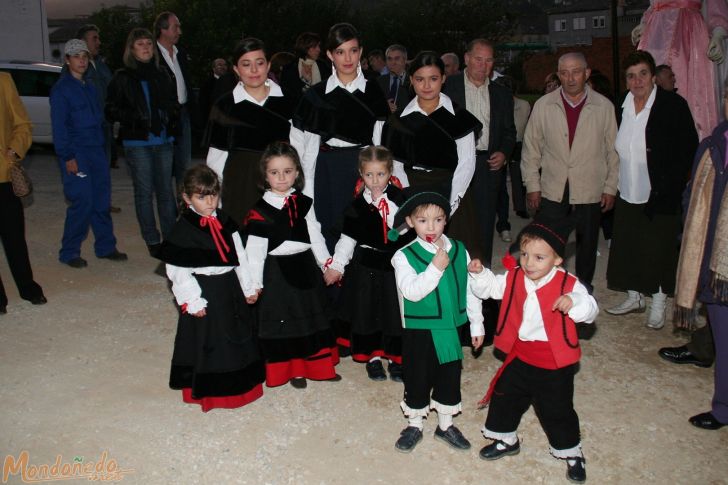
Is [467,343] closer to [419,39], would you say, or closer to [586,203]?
[586,203]

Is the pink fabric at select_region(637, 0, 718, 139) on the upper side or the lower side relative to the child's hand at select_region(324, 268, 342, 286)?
upper

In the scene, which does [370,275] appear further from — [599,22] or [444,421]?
[599,22]

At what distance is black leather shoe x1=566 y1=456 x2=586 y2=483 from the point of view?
3.47m

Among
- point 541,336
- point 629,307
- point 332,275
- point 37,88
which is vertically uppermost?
point 37,88

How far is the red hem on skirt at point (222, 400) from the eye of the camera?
4.22 meters

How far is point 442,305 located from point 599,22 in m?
96.6

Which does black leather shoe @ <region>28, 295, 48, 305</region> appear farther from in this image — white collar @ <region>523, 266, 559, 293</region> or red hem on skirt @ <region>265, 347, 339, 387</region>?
white collar @ <region>523, 266, 559, 293</region>

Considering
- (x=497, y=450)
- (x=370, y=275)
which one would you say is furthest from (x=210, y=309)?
(x=497, y=450)

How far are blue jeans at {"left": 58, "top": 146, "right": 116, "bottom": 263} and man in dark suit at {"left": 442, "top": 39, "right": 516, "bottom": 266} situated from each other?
3.83 metres

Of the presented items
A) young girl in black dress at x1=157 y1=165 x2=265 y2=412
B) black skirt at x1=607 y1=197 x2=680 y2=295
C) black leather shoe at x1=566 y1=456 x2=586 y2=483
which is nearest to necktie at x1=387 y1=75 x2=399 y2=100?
black skirt at x1=607 y1=197 x2=680 y2=295

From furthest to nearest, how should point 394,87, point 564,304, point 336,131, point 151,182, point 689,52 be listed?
point 394,87, point 151,182, point 689,52, point 336,131, point 564,304

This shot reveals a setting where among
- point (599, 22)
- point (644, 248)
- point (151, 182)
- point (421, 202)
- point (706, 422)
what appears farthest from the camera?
point (599, 22)

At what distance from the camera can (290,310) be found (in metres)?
4.37

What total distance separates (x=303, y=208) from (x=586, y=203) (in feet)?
7.77
